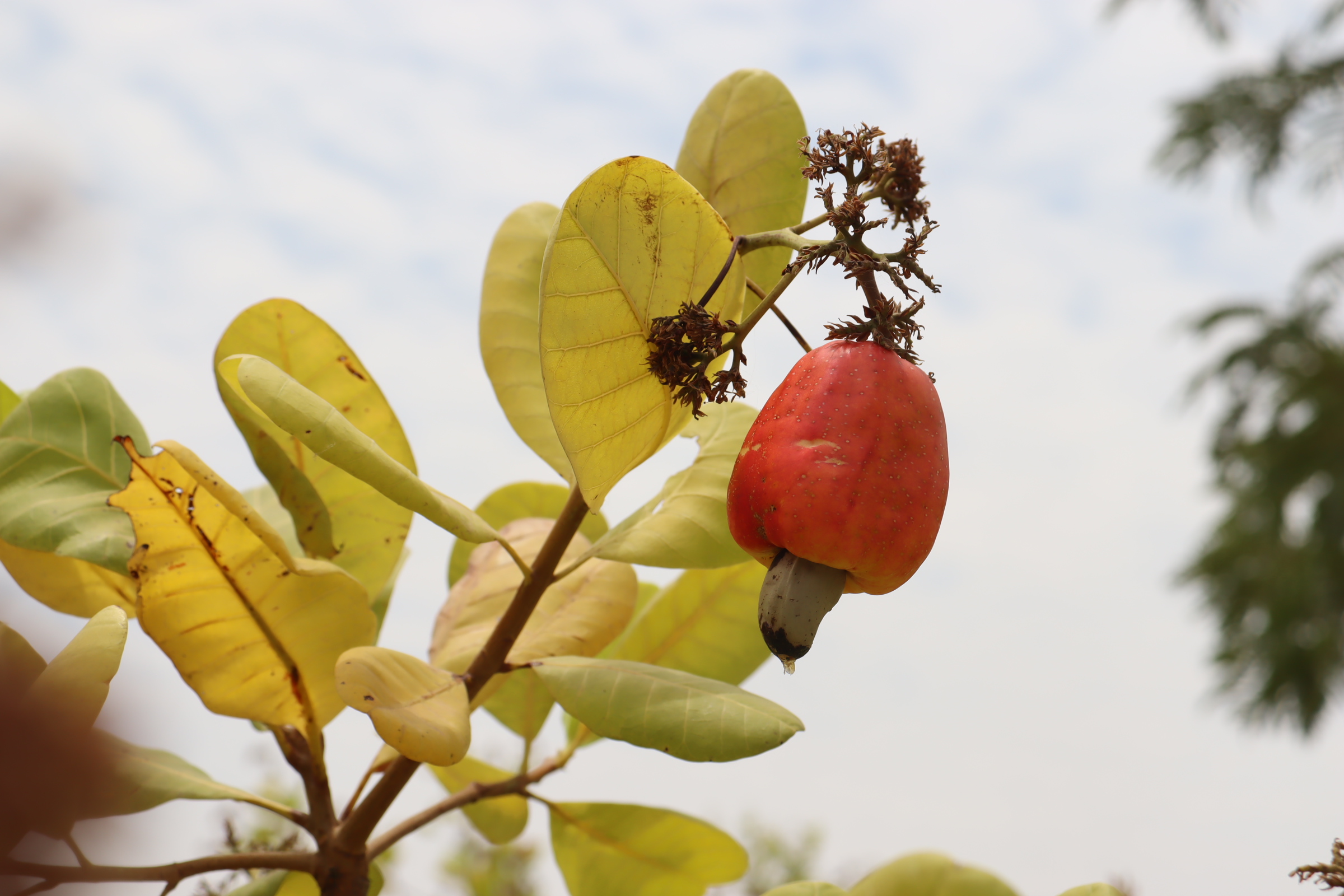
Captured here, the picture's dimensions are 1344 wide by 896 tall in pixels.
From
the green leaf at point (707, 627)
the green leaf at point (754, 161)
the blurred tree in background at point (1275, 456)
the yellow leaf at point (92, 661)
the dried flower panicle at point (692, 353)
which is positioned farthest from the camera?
the blurred tree in background at point (1275, 456)

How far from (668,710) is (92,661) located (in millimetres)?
209

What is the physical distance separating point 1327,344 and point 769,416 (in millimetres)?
8916

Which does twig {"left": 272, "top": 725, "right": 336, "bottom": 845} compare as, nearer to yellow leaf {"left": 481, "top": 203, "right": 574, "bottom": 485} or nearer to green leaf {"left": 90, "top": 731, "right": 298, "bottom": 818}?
green leaf {"left": 90, "top": 731, "right": 298, "bottom": 818}

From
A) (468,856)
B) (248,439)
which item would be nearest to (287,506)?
(248,439)

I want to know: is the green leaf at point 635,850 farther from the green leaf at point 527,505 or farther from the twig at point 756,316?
the twig at point 756,316

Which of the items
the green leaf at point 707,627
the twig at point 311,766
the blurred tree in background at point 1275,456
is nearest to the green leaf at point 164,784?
the twig at point 311,766

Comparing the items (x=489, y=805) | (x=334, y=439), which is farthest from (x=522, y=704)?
(x=334, y=439)

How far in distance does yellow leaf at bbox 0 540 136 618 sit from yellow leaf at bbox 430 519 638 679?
6.3 inches

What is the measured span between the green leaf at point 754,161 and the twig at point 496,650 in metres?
0.15

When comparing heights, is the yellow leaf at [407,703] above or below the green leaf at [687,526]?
below

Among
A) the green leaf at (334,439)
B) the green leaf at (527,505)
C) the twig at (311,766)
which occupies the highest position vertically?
the green leaf at (527,505)

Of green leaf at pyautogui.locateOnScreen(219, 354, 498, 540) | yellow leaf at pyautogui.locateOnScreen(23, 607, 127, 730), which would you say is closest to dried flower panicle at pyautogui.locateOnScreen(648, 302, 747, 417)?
green leaf at pyautogui.locateOnScreen(219, 354, 498, 540)

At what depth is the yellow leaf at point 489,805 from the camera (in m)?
0.65

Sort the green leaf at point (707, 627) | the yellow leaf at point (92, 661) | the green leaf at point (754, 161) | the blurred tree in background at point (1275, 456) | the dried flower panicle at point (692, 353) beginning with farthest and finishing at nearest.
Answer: the blurred tree in background at point (1275, 456), the green leaf at point (707, 627), the green leaf at point (754, 161), the dried flower panicle at point (692, 353), the yellow leaf at point (92, 661)
